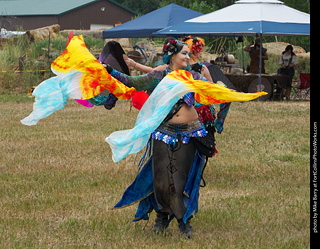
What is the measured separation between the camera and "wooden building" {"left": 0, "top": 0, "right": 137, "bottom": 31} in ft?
171

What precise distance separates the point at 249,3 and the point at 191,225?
1507 centimetres

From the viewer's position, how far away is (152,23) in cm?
2339

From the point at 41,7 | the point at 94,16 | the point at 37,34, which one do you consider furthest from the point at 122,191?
the point at 41,7

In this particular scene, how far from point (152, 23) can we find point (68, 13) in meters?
30.2

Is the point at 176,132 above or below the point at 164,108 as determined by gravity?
below

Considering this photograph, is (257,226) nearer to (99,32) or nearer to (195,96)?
(195,96)

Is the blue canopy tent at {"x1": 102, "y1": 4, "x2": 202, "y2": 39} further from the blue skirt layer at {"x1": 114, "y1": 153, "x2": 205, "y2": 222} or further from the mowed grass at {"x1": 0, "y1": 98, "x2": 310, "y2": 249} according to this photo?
the blue skirt layer at {"x1": 114, "y1": 153, "x2": 205, "y2": 222}

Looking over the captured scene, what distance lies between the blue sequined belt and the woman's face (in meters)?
0.55

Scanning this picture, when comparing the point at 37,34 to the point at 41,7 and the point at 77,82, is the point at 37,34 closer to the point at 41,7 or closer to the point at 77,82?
the point at 77,82

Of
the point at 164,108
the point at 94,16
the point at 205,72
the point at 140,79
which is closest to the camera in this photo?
the point at 164,108

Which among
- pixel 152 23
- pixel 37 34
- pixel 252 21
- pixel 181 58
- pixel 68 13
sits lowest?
pixel 68 13

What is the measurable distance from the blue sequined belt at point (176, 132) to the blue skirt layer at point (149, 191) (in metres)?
0.26

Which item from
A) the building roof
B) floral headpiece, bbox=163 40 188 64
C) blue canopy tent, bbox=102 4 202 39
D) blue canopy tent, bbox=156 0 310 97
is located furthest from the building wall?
floral headpiece, bbox=163 40 188 64

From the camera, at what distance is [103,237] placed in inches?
227
